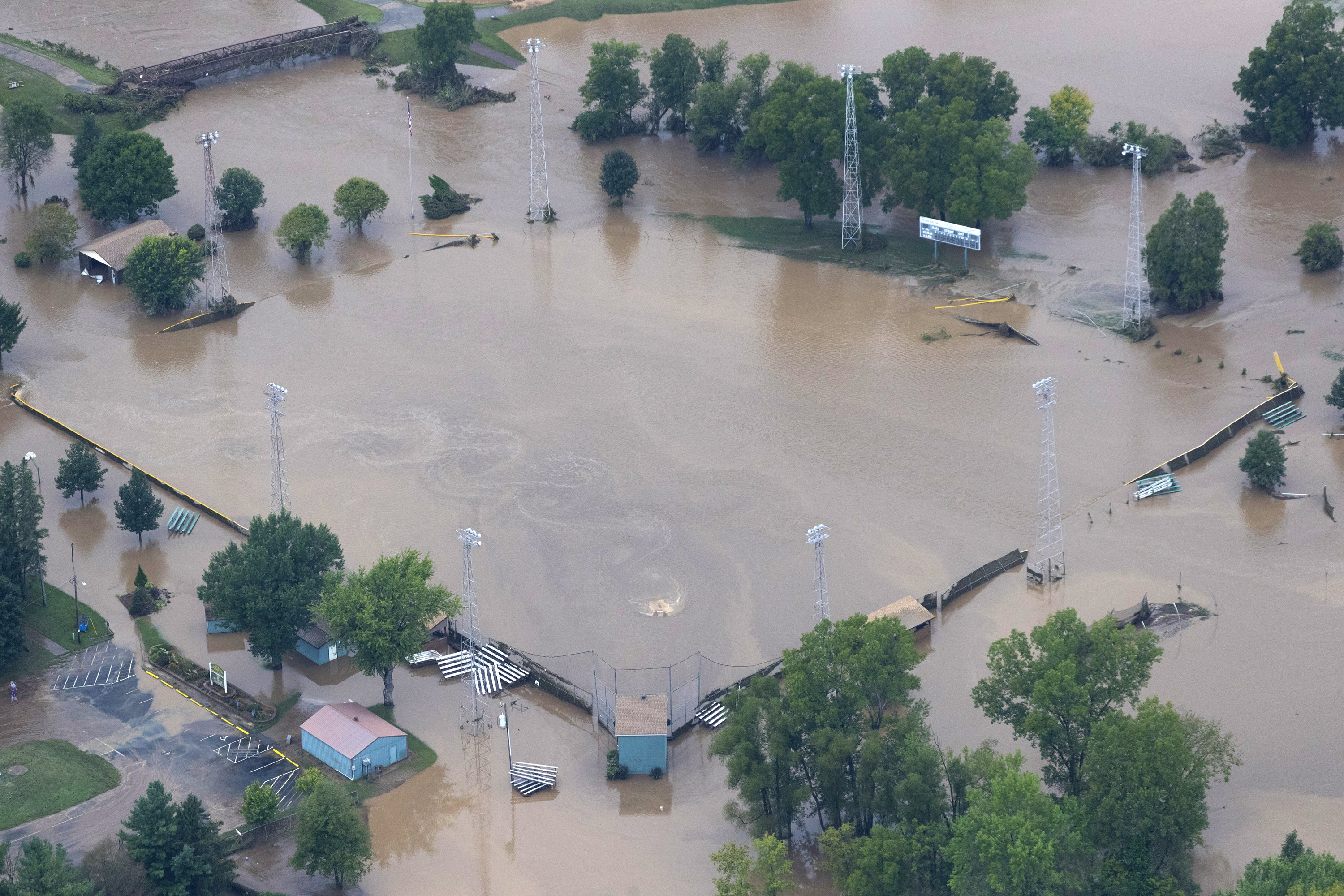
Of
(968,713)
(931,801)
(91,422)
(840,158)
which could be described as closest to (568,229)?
(840,158)

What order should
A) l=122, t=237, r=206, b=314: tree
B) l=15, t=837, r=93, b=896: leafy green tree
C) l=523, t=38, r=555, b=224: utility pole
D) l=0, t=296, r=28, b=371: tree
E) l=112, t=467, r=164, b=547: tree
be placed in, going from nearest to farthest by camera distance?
1. l=15, t=837, r=93, b=896: leafy green tree
2. l=112, t=467, r=164, b=547: tree
3. l=0, t=296, r=28, b=371: tree
4. l=122, t=237, r=206, b=314: tree
5. l=523, t=38, r=555, b=224: utility pole

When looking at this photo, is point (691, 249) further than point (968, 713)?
Yes

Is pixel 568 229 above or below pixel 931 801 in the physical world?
above

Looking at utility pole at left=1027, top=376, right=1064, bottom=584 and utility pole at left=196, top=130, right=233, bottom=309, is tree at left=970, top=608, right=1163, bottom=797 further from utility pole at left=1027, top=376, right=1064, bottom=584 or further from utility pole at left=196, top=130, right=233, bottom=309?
utility pole at left=196, top=130, right=233, bottom=309

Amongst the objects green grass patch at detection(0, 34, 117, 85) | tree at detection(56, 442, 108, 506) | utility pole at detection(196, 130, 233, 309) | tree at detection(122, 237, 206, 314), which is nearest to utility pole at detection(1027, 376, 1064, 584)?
tree at detection(56, 442, 108, 506)

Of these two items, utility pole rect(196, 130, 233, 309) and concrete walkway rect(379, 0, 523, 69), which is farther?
concrete walkway rect(379, 0, 523, 69)

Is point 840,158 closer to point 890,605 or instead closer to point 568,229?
point 568,229

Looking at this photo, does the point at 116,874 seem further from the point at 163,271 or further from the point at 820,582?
the point at 163,271
